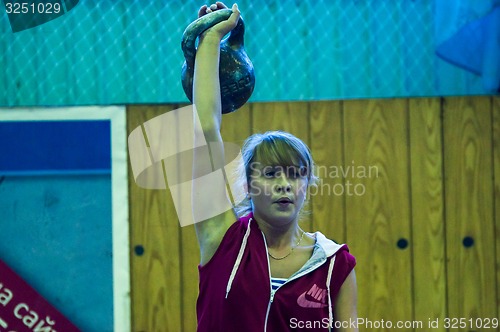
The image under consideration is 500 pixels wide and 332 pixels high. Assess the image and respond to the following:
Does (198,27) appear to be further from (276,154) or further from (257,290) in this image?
(257,290)

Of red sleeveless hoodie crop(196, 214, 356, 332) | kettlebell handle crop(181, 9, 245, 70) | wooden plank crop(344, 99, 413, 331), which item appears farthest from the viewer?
wooden plank crop(344, 99, 413, 331)

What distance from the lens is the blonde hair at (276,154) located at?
1.51 metres

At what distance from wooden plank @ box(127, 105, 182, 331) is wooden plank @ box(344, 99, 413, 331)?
73cm

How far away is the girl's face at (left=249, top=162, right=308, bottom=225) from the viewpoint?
1.49m

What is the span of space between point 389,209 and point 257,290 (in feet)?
4.98

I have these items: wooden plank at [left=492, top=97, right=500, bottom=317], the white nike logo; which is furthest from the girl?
wooden plank at [left=492, top=97, right=500, bottom=317]

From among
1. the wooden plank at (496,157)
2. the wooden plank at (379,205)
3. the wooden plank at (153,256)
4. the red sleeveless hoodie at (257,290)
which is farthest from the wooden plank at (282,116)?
the red sleeveless hoodie at (257,290)

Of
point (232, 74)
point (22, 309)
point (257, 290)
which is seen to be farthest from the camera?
point (22, 309)

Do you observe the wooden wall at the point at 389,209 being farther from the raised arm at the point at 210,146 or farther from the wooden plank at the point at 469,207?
the raised arm at the point at 210,146

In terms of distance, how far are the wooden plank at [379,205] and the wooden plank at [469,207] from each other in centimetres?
18

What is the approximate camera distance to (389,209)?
2.85 meters

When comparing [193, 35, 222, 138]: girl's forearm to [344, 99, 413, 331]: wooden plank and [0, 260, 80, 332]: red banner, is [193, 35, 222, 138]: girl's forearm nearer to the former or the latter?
[344, 99, 413, 331]: wooden plank

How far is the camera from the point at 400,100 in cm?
286

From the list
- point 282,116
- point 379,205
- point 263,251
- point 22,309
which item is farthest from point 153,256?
point 263,251
